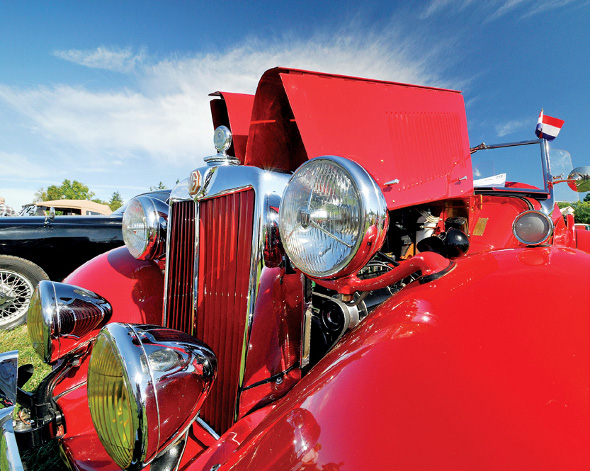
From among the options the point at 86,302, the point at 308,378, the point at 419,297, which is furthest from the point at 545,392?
the point at 86,302

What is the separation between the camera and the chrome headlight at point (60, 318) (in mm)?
1502

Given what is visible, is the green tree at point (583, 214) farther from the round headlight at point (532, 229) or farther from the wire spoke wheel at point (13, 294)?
the wire spoke wheel at point (13, 294)

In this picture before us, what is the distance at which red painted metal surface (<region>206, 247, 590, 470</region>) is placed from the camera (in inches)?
22.1

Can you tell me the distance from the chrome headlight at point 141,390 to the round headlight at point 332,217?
420 millimetres

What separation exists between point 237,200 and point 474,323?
934 millimetres

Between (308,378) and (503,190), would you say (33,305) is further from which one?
(503,190)

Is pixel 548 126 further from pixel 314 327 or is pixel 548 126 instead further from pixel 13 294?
pixel 13 294

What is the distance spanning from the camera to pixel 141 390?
2.74 ft

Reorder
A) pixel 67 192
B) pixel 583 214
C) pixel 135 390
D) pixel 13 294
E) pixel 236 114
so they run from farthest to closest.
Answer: pixel 67 192
pixel 583 214
pixel 13 294
pixel 236 114
pixel 135 390

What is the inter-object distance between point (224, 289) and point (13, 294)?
4572mm

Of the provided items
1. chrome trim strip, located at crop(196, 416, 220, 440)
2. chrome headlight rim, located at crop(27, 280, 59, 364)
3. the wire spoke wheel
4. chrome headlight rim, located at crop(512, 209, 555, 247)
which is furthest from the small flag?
the wire spoke wheel

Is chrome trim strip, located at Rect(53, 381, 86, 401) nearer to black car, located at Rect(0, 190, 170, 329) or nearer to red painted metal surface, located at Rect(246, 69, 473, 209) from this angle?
red painted metal surface, located at Rect(246, 69, 473, 209)

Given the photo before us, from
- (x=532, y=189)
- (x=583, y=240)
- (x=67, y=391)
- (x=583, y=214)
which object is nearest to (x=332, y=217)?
(x=67, y=391)

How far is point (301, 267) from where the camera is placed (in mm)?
979
